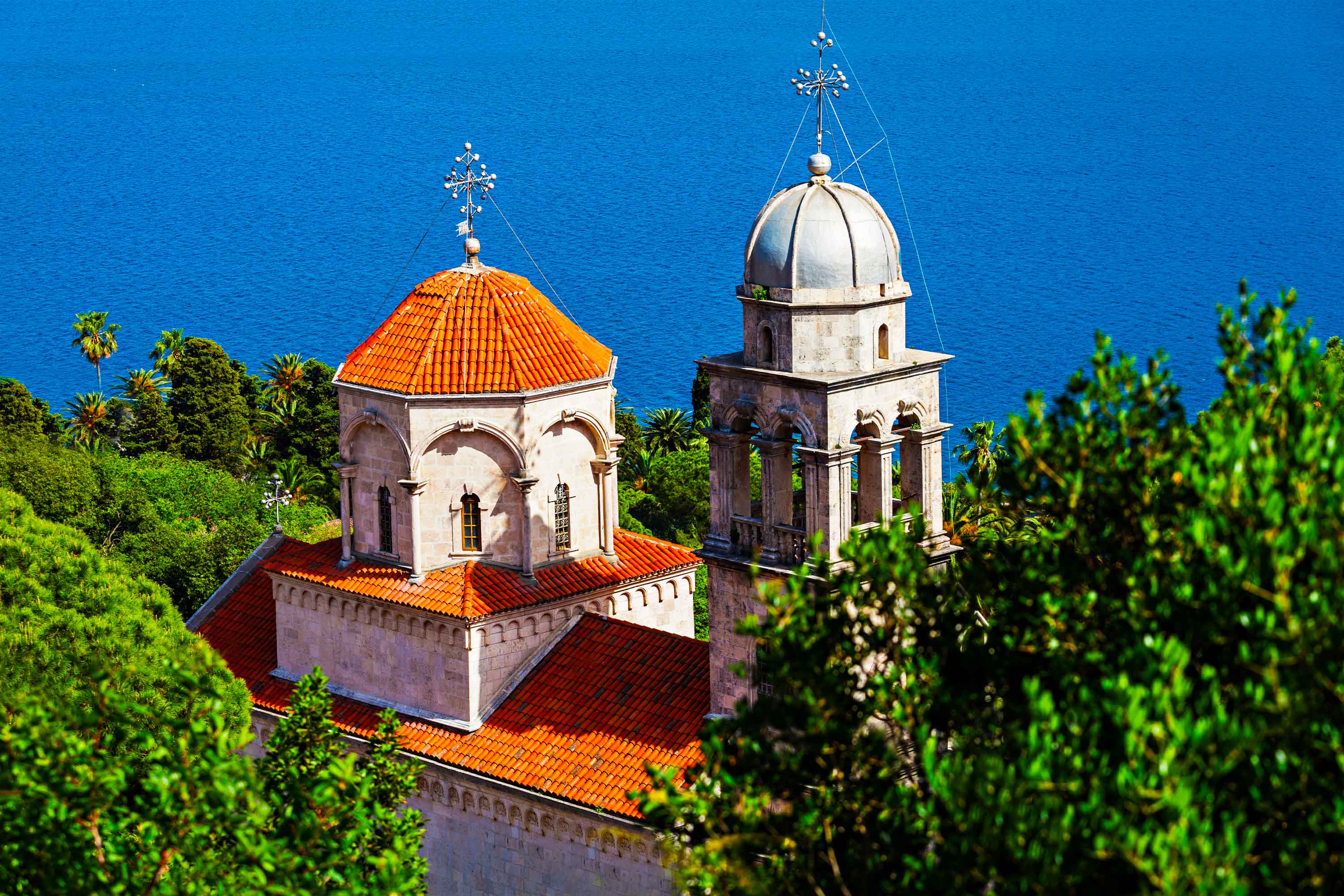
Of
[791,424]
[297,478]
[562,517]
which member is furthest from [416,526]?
[297,478]

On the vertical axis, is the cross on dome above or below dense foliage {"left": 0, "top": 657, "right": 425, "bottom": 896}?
above

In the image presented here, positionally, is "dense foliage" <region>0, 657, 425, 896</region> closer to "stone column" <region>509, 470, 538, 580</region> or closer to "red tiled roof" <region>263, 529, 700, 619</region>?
"red tiled roof" <region>263, 529, 700, 619</region>

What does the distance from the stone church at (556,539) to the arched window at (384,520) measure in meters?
0.06

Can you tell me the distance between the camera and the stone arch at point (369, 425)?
3262 centimetres

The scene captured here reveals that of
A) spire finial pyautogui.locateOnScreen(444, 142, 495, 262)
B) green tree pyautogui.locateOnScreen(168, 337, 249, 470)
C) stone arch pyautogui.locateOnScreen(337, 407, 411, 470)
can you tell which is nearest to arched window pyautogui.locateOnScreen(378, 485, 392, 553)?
stone arch pyautogui.locateOnScreen(337, 407, 411, 470)

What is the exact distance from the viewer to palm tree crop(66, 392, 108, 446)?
80.4 meters

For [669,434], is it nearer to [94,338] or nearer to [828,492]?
[94,338]

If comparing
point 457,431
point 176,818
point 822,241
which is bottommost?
point 176,818

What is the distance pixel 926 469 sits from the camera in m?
29.3

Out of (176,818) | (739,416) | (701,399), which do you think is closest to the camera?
(176,818)

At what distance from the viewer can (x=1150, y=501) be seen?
1800 cm

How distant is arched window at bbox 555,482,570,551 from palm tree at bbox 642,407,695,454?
43.4 metres

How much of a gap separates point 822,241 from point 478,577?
29.8 feet

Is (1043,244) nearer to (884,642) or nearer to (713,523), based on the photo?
(713,523)
